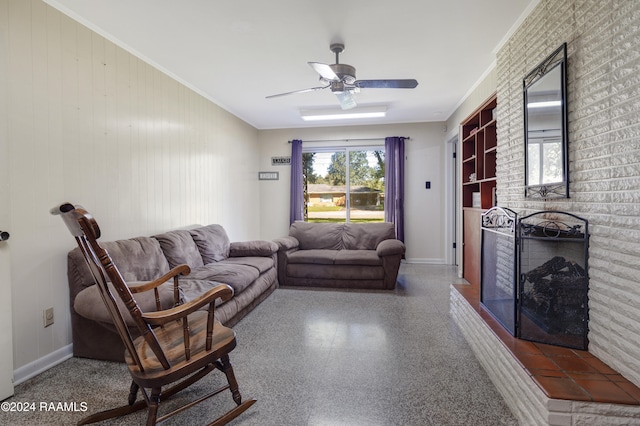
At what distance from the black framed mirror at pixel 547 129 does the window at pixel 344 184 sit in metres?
3.75

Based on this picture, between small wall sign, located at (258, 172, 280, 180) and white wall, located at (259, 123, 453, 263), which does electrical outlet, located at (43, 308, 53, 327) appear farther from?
white wall, located at (259, 123, 453, 263)

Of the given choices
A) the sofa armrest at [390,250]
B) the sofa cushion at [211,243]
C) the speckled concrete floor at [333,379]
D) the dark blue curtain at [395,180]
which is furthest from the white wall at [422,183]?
the sofa cushion at [211,243]

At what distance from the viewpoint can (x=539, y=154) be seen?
2266mm

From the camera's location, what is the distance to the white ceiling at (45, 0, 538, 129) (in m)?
2.41

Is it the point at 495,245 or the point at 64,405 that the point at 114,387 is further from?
the point at 495,245

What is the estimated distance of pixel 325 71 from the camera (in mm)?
2719

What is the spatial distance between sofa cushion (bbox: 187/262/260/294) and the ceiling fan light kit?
9.51ft

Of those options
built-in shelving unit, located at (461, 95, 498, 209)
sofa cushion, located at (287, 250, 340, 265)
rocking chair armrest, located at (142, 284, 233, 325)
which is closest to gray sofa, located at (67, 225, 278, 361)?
sofa cushion, located at (287, 250, 340, 265)

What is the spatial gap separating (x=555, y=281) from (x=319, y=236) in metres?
3.39

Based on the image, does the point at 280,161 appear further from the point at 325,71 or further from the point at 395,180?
the point at 325,71

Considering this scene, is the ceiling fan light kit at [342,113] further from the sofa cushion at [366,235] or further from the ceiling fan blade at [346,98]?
the sofa cushion at [366,235]

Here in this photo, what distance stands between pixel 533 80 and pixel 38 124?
11.8ft

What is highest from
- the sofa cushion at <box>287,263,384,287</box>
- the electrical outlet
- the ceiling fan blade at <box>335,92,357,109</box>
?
the ceiling fan blade at <box>335,92,357,109</box>

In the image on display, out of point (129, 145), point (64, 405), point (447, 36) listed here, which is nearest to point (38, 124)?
point (129, 145)
